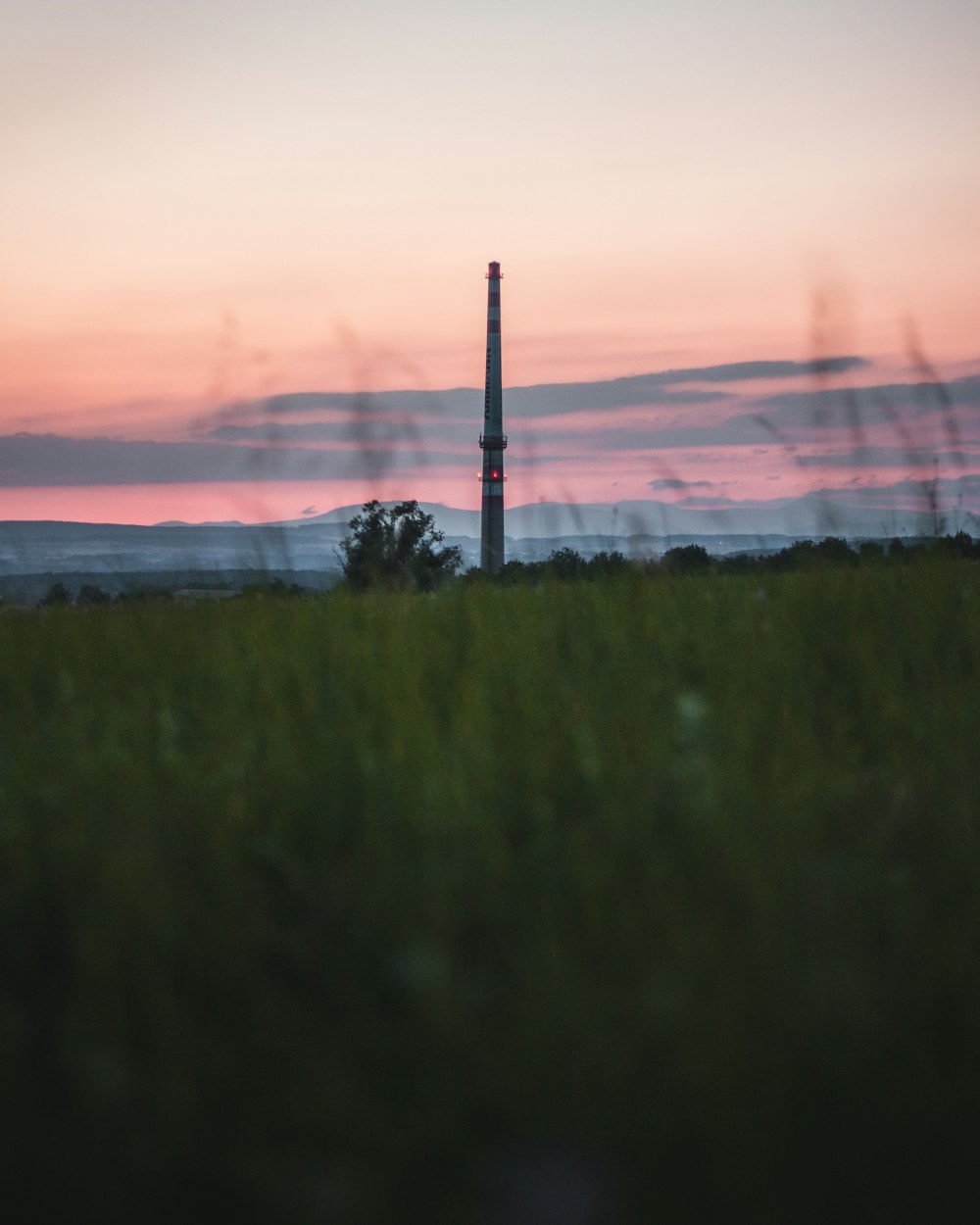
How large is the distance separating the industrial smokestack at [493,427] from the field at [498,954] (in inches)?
1641

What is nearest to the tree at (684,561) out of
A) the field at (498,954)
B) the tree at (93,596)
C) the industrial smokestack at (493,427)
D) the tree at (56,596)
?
the field at (498,954)

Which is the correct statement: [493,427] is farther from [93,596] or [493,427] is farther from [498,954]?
[498,954]

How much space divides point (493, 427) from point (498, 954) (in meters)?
44.7

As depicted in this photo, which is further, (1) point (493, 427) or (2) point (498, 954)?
(1) point (493, 427)

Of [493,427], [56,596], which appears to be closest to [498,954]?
[56,596]

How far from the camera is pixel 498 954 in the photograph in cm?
207

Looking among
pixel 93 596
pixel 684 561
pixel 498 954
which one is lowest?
pixel 498 954

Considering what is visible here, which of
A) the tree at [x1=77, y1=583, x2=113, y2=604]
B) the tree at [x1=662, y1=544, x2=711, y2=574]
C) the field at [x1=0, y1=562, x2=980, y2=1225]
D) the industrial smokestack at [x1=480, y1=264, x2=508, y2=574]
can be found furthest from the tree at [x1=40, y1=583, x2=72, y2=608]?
the industrial smokestack at [x1=480, y1=264, x2=508, y2=574]

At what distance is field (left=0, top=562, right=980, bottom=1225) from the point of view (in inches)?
59.6

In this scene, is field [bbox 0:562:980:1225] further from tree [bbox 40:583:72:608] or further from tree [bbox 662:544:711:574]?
tree [bbox 40:583:72:608]

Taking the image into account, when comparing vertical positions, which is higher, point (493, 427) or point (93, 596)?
point (493, 427)

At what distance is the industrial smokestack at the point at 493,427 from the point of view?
1777 inches

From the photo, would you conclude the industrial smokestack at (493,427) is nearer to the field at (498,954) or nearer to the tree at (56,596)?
the tree at (56,596)

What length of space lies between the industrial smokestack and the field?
41678mm
